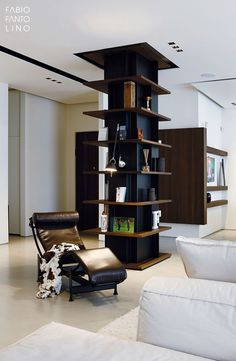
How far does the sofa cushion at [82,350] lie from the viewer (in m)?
1.31

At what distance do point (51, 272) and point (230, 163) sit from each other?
6.50 metres

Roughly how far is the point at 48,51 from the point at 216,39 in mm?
2355

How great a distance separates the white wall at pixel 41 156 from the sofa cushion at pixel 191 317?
24.2 feet

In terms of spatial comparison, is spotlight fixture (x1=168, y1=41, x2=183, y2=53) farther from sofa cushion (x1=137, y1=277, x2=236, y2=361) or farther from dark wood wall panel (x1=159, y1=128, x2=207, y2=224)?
sofa cushion (x1=137, y1=277, x2=236, y2=361)

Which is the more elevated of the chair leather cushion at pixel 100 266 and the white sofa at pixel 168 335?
the white sofa at pixel 168 335

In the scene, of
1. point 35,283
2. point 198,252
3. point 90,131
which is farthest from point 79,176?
point 198,252

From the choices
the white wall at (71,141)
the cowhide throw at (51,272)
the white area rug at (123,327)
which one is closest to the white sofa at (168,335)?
the white area rug at (123,327)

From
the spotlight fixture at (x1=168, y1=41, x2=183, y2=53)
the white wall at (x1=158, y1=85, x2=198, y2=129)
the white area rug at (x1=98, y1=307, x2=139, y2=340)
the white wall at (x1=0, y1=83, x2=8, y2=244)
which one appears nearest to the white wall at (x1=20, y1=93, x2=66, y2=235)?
the white wall at (x1=0, y1=83, x2=8, y2=244)

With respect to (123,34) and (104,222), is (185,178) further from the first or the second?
(123,34)

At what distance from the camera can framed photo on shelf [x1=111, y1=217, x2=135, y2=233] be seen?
18.1ft

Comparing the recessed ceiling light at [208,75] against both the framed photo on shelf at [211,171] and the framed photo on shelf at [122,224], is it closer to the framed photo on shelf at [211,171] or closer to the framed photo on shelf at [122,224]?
the framed photo on shelf at [211,171]

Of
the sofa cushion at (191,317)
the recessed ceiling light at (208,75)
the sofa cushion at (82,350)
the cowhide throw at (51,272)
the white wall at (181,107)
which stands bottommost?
the cowhide throw at (51,272)

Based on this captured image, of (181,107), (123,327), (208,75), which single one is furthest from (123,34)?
(123,327)

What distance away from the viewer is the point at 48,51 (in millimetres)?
5703
